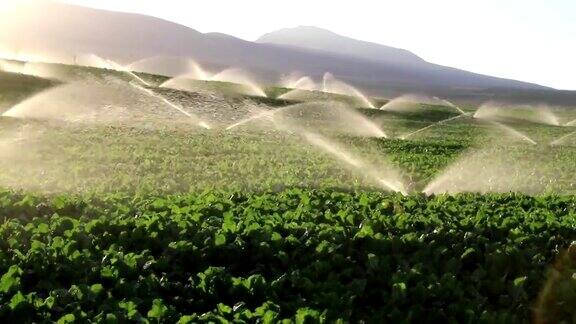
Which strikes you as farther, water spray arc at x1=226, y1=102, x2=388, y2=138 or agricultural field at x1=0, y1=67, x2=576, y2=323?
water spray arc at x1=226, y1=102, x2=388, y2=138

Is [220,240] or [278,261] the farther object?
[220,240]

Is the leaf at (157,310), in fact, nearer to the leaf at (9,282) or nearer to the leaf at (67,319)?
the leaf at (67,319)

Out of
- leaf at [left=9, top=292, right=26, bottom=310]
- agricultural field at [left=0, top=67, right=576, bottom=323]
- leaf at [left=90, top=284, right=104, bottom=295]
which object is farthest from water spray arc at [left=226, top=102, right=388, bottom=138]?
leaf at [left=9, top=292, right=26, bottom=310]

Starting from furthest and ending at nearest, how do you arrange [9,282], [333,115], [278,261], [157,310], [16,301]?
[333,115] → [278,261] → [9,282] → [16,301] → [157,310]

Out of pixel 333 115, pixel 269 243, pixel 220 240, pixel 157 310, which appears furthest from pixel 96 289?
pixel 333 115

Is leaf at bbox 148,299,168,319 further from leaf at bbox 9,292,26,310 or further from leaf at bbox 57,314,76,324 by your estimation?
leaf at bbox 9,292,26,310

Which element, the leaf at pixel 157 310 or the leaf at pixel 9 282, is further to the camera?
the leaf at pixel 9 282

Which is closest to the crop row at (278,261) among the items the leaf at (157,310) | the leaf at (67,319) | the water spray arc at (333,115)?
the leaf at (157,310)

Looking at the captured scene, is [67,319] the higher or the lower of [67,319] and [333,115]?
the higher

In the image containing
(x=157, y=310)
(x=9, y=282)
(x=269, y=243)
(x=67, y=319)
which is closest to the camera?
(x=67, y=319)

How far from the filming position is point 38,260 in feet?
28.1

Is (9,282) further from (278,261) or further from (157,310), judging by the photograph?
(278,261)

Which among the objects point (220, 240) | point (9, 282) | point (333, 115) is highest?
point (220, 240)

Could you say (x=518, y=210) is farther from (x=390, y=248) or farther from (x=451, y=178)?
(x=451, y=178)
